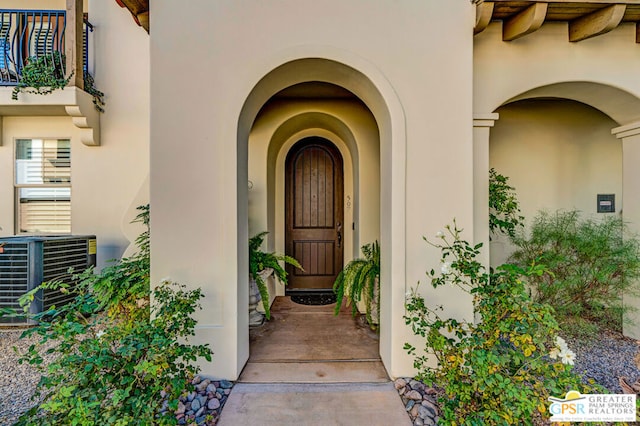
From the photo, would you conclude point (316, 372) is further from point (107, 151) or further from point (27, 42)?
point (27, 42)

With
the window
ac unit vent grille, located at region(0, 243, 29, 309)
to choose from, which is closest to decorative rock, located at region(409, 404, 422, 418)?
ac unit vent grille, located at region(0, 243, 29, 309)

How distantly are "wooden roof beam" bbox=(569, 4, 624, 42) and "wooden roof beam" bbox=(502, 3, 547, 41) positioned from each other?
1.47ft

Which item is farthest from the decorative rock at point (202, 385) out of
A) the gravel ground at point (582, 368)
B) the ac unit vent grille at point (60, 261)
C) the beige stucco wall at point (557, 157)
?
the beige stucco wall at point (557, 157)

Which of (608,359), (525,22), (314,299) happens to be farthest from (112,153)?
(608,359)

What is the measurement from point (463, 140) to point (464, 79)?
46 centimetres

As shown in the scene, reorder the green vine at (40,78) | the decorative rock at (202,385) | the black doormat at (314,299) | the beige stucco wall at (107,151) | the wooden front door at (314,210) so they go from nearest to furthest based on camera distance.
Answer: the decorative rock at (202,385), the green vine at (40,78), the black doormat at (314,299), the beige stucco wall at (107,151), the wooden front door at (314,210)

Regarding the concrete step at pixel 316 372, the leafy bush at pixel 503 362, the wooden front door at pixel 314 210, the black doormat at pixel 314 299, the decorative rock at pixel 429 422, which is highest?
the wooden front door at pixel 314 210

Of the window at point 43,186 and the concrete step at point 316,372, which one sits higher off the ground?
the window at point 43,186

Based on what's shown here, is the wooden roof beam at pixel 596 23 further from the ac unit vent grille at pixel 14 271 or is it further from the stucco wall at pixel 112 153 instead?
the ac unit vent grille at pixel 14 271

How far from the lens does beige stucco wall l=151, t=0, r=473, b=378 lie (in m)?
2.21

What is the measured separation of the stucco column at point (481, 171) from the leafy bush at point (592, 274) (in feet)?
2.63

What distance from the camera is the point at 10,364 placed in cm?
261

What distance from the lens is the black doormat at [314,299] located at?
12.9 feet

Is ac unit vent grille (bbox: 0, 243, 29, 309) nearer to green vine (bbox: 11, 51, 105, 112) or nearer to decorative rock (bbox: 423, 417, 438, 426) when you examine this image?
green vine (bbox: 11, 51, 105, 112)
